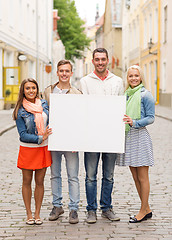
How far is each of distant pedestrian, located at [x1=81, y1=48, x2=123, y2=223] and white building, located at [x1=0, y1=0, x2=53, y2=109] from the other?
67.5 ft

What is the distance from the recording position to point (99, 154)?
5367 millimetres

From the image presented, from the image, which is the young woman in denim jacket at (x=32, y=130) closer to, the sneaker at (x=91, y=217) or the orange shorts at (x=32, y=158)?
the orange shorts at (x=32, y=158)

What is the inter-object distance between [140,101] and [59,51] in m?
28.4

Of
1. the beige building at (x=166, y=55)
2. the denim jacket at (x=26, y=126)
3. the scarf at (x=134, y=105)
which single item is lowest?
the denim jacket at (x=26, y=126)

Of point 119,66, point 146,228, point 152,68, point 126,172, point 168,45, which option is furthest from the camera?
point 119,66

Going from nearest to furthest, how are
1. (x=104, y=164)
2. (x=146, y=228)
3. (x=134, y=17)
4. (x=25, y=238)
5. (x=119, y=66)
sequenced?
(x=25, y=238)
(x=146, y=228)
(x=104, y=164)
(x=134, y=17)
(x=119, y=66)

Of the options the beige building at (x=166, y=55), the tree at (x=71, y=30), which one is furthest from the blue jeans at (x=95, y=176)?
the tree at (x=71, y=30)

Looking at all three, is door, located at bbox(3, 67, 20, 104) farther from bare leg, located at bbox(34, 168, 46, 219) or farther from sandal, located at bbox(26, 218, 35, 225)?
sandal, located at bbox(26, 218, 35, 225)

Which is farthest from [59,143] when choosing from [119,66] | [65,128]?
[119,66]

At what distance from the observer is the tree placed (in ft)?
176

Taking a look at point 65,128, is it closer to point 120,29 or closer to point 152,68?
point 152,68

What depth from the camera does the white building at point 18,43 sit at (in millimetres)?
26469

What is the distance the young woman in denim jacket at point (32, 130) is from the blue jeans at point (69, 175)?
18cm

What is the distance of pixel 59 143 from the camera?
5.07 meters
